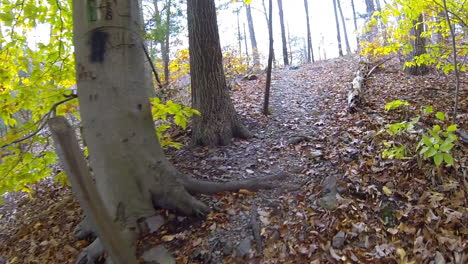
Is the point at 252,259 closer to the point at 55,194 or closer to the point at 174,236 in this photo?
the point at 174,236

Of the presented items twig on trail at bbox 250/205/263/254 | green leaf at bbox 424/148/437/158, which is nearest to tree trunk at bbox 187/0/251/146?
twig on trail at bbox 250/205/263/254

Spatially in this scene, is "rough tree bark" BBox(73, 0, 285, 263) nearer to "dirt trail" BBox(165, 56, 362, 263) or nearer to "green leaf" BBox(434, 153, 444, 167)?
Result: "dirt trail" BBox(165, 56, 362, 263)

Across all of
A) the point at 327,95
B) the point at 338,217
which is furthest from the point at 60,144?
the point at 327,95

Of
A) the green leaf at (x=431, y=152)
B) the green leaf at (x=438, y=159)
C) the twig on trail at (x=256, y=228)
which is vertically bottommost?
the twig on trail at (x=256, y=228)

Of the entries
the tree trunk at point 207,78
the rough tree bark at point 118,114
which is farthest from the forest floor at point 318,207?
the rough tree bark at point 118,114

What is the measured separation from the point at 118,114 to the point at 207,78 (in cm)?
238

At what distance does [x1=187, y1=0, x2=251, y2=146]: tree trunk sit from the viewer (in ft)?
15.8

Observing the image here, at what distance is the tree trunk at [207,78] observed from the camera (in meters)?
4.83

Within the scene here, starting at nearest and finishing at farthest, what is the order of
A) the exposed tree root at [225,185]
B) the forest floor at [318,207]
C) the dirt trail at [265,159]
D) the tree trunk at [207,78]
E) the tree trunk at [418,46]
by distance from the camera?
the forest floor at [318,207] < the dirt trail at [265,159] < the exposed tree root at [225,185] < the tree trunk at [207,78] < the tree trunk at [418,46]

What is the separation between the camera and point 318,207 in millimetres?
3139

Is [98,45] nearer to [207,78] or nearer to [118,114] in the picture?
[118,114]

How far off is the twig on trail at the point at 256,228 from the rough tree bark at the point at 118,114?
91cm

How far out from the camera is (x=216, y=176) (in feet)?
13.1

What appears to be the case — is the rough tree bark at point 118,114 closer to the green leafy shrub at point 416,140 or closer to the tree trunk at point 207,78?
the tree trunk at point 207,78
